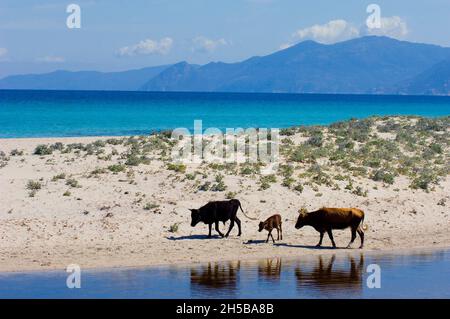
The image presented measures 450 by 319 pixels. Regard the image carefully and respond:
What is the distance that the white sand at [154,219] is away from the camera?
20875 mm

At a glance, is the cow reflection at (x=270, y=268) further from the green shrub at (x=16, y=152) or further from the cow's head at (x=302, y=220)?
the green shrub at (x=16, y=152)

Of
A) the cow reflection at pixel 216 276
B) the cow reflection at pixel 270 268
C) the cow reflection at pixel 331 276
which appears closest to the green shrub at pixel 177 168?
the cow reflection at pixel 270 268

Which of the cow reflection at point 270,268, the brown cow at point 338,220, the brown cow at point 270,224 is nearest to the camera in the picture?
the cow reflection at point 270,268

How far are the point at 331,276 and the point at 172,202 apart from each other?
7.80 m

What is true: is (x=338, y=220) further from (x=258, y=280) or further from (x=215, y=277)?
(x=215, y=277)

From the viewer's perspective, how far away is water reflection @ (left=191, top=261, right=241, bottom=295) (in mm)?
17078

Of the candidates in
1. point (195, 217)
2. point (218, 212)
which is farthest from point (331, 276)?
point (195, 217)

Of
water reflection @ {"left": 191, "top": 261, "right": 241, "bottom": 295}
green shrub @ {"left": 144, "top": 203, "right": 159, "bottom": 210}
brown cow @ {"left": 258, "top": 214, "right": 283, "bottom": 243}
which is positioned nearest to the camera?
water reflection @ {"left": 191, "top": 261, "right": 241, "bottom": 295}

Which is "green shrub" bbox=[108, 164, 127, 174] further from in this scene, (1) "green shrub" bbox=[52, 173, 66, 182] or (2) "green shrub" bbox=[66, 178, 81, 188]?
(2) "green shrub" bbox=[66, 178, 81, 188]

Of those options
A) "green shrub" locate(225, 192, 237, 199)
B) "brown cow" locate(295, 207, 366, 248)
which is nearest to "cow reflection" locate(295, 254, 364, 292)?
"brown cow" locate(295, 207, 366, 248)

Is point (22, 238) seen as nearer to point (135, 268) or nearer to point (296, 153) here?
point (135, 268)

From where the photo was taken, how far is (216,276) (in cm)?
1838

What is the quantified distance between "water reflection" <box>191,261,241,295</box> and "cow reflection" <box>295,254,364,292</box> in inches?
59.1

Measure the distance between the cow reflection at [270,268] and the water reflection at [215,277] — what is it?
562mm
